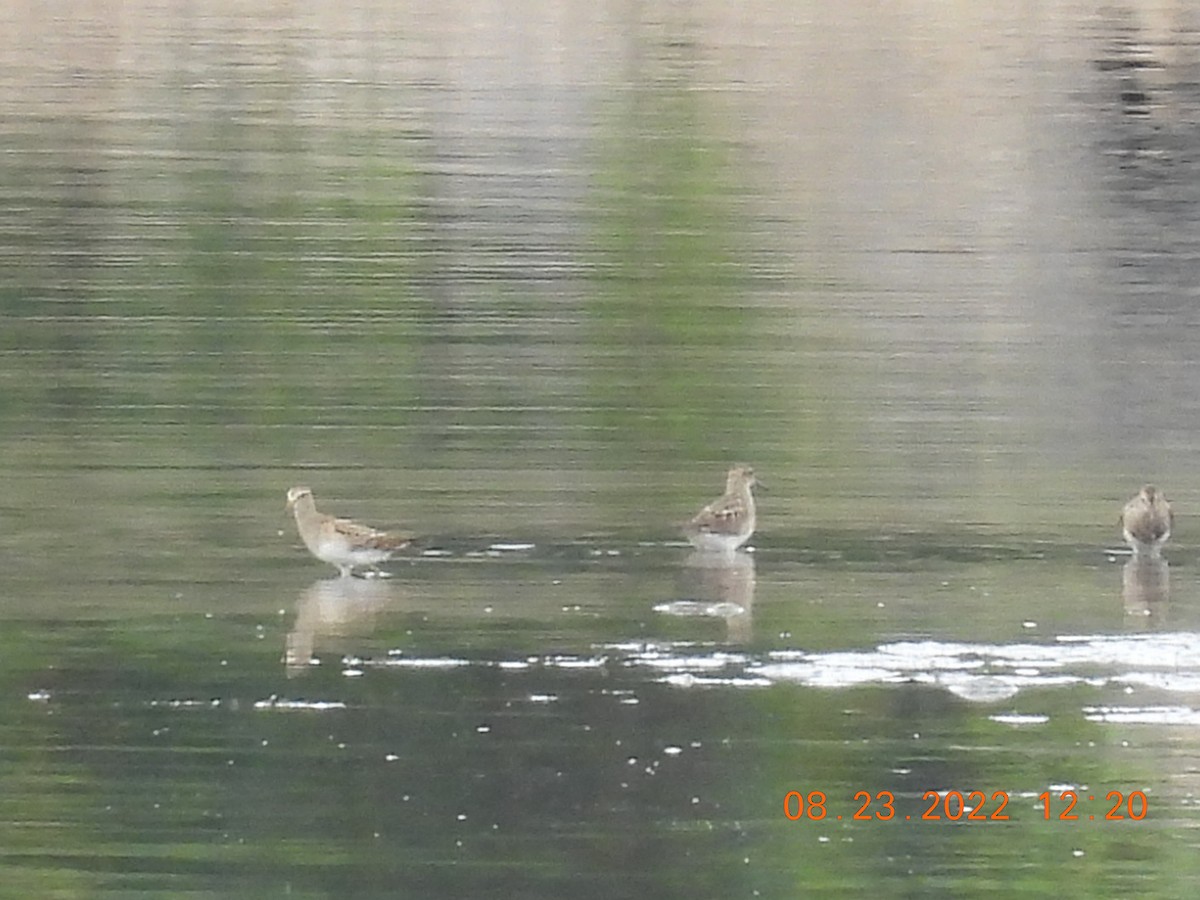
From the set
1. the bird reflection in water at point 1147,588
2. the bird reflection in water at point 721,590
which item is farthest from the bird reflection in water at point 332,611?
the bird reflection in water at point 1147,588

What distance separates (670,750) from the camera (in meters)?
7.39

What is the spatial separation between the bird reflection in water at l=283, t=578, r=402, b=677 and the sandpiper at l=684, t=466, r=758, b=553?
1070 millimetres

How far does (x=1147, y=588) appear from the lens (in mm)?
9242

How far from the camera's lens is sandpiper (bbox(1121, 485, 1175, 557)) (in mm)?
9562

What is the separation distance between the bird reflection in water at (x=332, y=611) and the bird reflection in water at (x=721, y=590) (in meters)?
0.86

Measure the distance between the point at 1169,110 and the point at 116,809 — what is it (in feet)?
60.1

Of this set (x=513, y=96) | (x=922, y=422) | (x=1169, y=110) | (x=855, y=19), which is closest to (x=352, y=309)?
(x=922, y=422)

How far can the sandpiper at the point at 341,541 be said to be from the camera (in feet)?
30.3

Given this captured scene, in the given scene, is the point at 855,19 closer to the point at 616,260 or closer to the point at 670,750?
the point at 616,260

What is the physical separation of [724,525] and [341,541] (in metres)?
1.26
